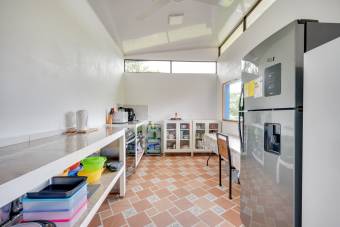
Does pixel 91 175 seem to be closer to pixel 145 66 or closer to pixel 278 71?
pixel 278 71

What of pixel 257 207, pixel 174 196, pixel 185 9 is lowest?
pixel 174 196

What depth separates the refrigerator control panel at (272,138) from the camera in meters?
0.98

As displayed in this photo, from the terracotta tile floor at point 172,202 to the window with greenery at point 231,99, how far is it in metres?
1.23

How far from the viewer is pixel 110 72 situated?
297 cm

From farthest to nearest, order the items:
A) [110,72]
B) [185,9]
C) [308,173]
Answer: [110,72], [185,9], [308,173]

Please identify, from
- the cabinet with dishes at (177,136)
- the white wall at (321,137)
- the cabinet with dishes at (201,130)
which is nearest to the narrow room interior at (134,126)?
the white wall at (321,137)

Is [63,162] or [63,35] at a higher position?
[63,35]

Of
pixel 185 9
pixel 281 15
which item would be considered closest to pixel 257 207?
pixel 281 15

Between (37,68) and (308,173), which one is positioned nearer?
(308,173)

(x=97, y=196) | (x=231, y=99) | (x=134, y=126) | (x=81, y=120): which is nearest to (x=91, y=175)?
(x=97, y=196)

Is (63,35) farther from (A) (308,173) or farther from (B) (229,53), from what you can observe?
(B) (229,53)

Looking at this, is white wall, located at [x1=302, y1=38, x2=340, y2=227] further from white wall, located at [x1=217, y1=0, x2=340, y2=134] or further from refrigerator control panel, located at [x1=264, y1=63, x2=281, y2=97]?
white wall, located at [x1=217, y1=0, x2=340, y2=134]

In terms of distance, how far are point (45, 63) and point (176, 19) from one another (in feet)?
7.13

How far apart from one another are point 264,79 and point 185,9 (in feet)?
6.64
